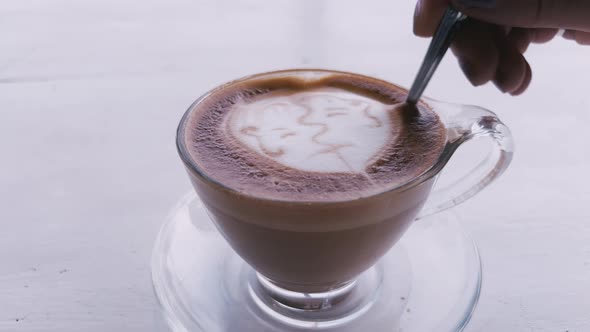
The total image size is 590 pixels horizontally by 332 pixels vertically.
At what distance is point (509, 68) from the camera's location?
1.00 m

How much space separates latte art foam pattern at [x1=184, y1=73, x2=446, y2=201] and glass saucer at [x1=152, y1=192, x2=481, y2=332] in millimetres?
215

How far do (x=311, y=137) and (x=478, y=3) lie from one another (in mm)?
297

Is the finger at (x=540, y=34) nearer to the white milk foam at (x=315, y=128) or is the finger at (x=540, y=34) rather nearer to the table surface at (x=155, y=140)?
the table surface at (x=155, y=140)

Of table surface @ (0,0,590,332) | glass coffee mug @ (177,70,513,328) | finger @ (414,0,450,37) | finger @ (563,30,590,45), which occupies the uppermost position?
finger @ (414,0,450,37)

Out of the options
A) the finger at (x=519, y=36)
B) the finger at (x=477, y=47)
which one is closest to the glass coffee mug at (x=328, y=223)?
the finger at (x=477, y=47)

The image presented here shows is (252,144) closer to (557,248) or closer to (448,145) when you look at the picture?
(448,145)

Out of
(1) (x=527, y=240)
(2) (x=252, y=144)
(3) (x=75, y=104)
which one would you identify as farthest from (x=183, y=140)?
(3) (x=75, y=104)

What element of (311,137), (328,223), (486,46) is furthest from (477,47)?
(328,223)

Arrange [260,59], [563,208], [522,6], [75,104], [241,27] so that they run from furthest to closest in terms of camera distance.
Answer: [241,27] < [260,59] < [75,104] < [563,208] < [522,6]

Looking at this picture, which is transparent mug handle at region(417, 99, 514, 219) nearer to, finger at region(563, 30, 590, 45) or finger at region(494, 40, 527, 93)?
finger at region(494, 40, 527, 93)

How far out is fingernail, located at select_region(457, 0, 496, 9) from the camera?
2.59 feet

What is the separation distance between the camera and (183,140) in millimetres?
833

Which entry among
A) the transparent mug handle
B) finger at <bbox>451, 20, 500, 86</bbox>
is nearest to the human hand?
finger at <bbox>451, 20, 500, 86</bbox>

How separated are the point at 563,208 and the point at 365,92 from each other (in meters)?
0.44
